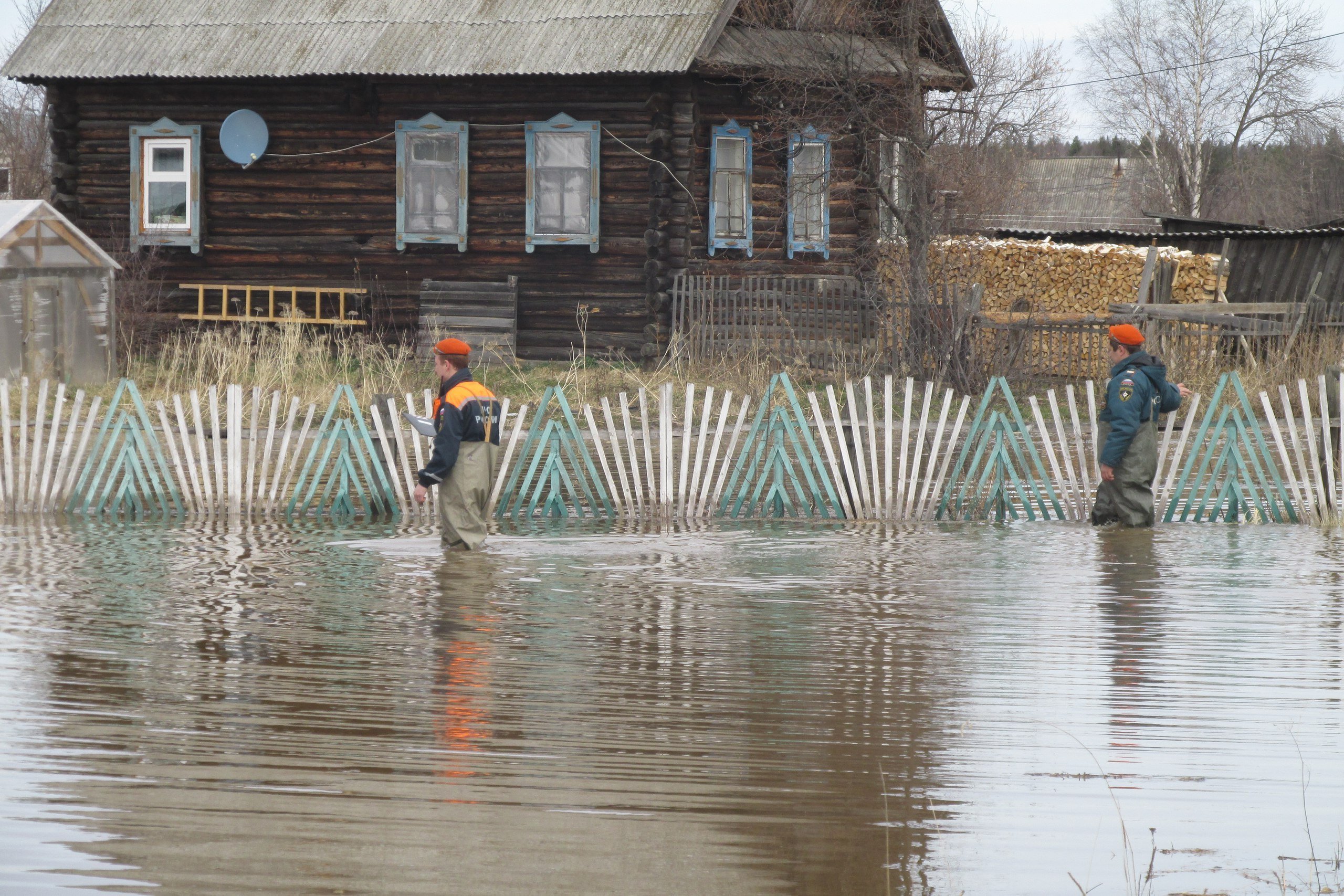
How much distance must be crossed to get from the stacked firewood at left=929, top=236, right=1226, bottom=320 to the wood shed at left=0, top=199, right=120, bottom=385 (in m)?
10.3

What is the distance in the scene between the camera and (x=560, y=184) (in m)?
19.3

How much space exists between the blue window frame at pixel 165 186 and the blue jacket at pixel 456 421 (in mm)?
12347

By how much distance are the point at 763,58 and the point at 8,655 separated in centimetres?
1387

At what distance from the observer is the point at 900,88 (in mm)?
18797

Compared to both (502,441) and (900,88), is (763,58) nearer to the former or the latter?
(900,88)

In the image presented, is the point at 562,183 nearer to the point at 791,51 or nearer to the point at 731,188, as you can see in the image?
the point at 731,188

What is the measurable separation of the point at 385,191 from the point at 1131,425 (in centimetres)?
1237

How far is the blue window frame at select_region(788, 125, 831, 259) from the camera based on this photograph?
19469mm

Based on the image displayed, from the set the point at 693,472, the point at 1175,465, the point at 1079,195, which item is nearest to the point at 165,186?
the point at 693,472

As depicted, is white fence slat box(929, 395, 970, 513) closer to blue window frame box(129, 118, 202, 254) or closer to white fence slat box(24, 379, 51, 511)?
white fence slat box(24, 379, 51, 511)

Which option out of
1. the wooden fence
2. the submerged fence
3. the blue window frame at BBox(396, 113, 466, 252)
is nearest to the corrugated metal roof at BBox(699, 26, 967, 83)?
the wooden fence

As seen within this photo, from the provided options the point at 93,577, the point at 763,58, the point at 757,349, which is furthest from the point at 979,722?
the point at 763,58

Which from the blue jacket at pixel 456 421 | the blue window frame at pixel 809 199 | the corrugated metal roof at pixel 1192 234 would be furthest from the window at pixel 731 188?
the blue jacket at pixel 456 421

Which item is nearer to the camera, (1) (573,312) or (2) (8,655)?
(2) (8,655)
